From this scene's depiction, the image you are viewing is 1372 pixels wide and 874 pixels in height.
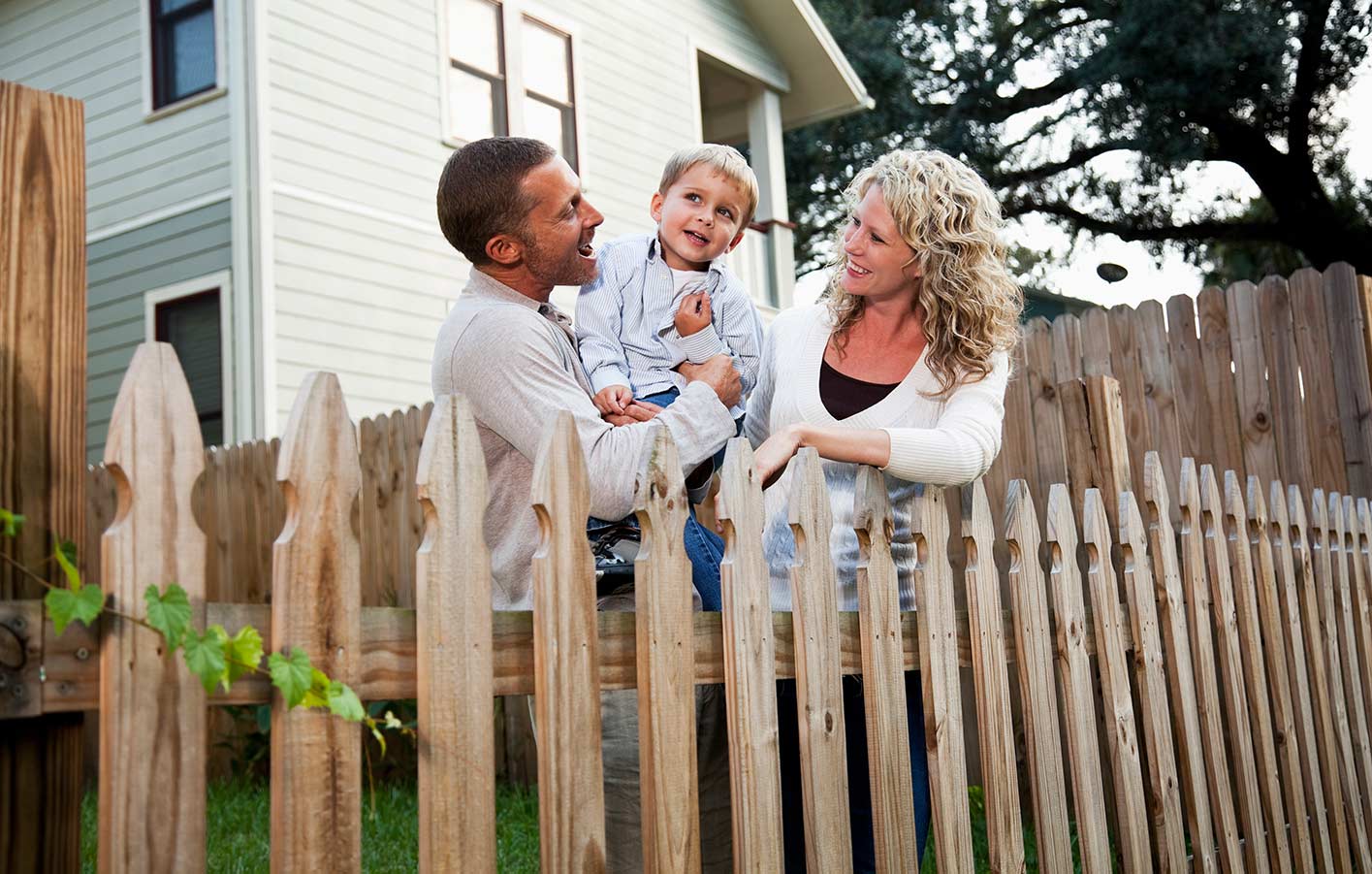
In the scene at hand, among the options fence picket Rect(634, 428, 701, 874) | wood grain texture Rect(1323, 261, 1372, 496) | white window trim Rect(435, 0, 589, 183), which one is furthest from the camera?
white window trim Rect(435, 0, 589, 183)

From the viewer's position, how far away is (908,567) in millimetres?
3053

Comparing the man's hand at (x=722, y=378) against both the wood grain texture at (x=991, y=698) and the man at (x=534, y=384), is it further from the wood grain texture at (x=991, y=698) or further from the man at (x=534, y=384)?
the wood grain texture at (x=991, y=698)

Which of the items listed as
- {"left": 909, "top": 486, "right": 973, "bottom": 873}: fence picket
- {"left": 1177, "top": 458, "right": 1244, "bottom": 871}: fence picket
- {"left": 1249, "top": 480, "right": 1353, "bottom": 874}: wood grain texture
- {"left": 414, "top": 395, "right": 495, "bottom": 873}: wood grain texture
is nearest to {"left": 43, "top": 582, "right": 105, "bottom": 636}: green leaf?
{"left": 414, "top": 395, "right": 495, "bottom": 873}: wood grain texture

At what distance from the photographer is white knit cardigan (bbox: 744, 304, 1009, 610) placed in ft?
9.26

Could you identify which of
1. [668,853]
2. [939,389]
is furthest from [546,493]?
[939,389]

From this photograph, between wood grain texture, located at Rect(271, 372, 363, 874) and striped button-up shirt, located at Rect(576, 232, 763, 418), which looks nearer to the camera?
wood grain texture, located at Rect(271, 372, 363, 874)

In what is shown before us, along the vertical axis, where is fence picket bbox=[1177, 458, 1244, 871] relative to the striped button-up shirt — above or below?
below

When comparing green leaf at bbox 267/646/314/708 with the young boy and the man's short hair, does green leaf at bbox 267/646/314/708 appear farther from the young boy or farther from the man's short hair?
the young boy

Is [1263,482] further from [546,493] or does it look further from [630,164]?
[630,164]

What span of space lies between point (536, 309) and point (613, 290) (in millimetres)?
634

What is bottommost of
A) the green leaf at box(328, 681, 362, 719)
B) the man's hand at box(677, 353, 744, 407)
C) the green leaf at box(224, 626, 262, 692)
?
the green leaf at box(328, 681, 362, 719)

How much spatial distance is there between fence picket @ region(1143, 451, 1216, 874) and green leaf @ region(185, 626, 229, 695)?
3.04 meters

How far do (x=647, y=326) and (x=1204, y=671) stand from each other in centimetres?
209

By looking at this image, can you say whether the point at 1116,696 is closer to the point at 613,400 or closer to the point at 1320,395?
the point at 613,400
